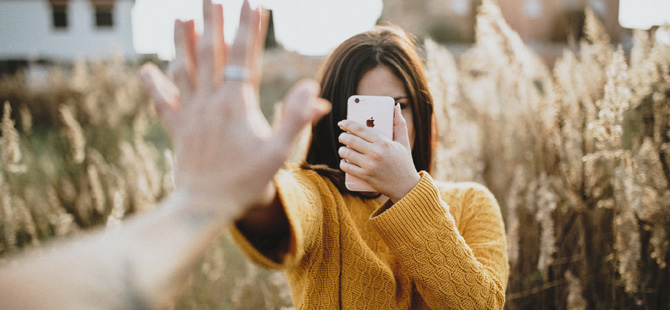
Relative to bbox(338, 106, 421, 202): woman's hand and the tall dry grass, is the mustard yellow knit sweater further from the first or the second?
the tall dry grass

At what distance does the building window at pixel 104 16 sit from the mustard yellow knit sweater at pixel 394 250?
20.2 meters

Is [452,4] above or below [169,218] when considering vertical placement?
above

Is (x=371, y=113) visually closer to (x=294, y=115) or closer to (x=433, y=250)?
(x=433, y=250)

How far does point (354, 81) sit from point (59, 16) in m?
21.5

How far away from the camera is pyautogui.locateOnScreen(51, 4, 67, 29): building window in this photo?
17672 millimetres

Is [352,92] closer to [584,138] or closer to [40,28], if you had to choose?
[584,138]

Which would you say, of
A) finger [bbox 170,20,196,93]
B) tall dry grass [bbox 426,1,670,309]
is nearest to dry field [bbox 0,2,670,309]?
tall dry grass [bbox 426,1,670,309]

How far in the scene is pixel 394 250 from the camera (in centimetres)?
95

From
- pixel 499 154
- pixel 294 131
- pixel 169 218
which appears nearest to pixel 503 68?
pixel 499 154

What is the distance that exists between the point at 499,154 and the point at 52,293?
8.48 ft

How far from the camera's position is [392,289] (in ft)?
3.50

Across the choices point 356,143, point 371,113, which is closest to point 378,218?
point 356,143

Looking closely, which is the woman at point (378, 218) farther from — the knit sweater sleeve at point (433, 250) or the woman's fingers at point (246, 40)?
the woman's fingers at point (246, 40)

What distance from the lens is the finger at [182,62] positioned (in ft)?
1.71
